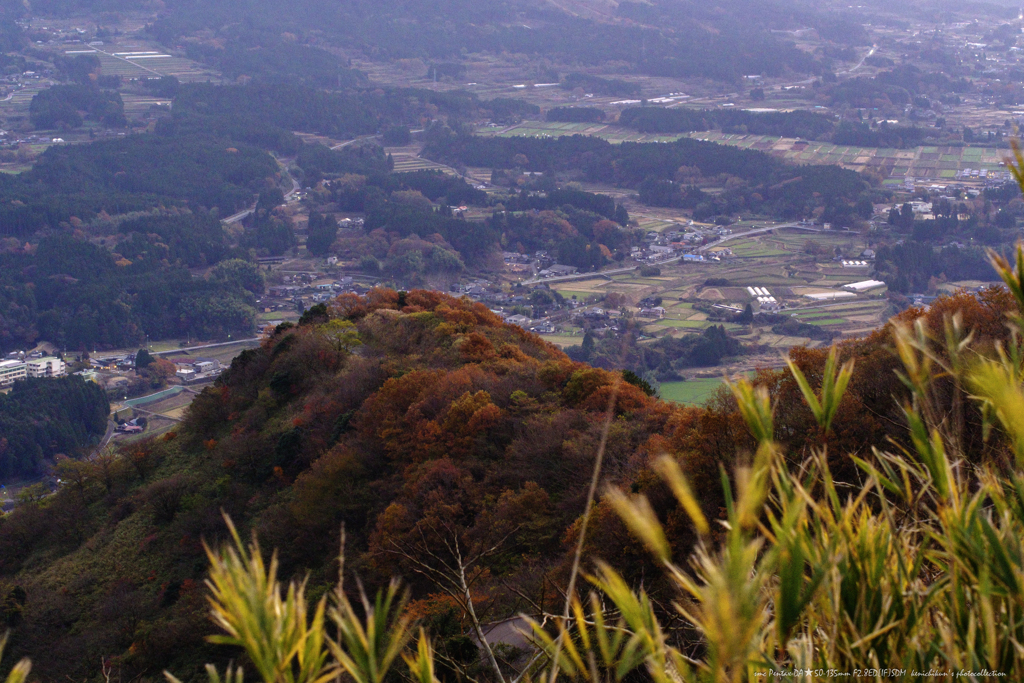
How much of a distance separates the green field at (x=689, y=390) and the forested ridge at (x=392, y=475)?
1002 cm

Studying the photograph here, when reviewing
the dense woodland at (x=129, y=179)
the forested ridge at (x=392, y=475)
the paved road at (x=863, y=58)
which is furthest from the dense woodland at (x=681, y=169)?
the forested ridge at (x=392, y=475)

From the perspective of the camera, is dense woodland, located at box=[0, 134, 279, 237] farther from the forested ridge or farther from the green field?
the green field

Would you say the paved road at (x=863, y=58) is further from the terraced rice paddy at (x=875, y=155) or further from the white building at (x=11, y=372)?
the white building at (x=11, y=372)

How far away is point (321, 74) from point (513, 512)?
358 ft

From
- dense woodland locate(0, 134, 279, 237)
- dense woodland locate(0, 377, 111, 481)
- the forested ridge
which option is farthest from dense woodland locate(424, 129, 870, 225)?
dense woodland locate(0, 377, 111, 481)

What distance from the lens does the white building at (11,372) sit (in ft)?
132

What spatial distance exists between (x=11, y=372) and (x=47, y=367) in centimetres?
157

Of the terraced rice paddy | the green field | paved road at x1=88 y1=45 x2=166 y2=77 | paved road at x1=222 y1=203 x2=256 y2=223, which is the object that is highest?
paved road at x1=88 y1=45 x2=166 y2=77

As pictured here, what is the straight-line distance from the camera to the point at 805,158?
73062 millimetres

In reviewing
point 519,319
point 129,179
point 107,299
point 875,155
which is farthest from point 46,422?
point 875,155

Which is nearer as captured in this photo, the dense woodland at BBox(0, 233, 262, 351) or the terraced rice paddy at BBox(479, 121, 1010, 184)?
the dense woodland at BBox(0, 233, 262, 351)

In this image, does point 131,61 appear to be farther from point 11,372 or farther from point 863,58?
point 863,58

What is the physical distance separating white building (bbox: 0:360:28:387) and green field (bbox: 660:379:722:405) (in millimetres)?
30305

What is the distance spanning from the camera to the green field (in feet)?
104
